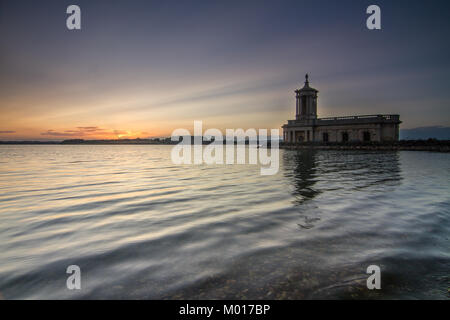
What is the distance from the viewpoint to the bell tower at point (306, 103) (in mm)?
69312

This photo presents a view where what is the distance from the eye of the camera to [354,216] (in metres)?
6.82

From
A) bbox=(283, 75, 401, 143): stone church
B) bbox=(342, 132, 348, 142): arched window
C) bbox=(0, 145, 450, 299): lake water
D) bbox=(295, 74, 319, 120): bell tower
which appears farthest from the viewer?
bbox=(295, 74, 319, 120): bell tower

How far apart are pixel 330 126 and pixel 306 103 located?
9.70m

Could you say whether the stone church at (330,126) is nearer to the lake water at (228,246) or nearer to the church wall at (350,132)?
the church wall at (350,132)

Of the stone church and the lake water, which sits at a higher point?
the stone church

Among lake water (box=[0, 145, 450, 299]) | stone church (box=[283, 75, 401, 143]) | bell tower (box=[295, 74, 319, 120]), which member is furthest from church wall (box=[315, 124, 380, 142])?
lake water (box=[0, 145, 450, 299])

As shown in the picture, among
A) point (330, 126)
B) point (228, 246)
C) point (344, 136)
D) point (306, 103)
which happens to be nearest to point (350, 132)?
point (344, 136)

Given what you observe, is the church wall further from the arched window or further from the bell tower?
the bell tower

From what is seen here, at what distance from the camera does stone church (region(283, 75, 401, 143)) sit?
56469 mm

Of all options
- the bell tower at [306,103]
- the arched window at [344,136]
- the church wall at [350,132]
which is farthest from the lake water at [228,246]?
the bell tower at [306,103]

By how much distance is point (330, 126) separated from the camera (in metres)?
64.9

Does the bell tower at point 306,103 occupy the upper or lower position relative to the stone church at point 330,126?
upper

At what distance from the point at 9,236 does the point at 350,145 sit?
58.3 meters

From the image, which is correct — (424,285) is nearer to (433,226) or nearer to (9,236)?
(433,226)
